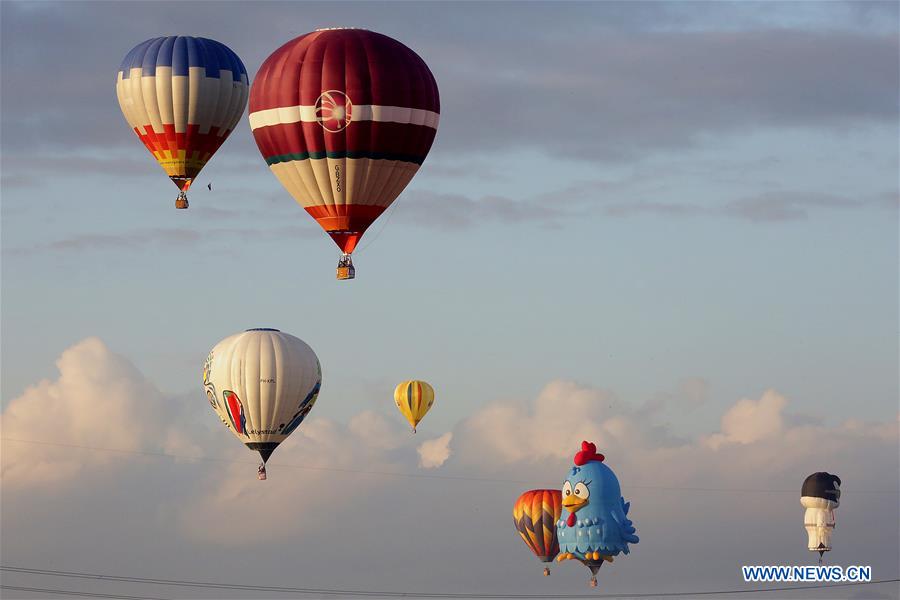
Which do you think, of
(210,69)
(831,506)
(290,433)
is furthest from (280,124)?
(831,506)

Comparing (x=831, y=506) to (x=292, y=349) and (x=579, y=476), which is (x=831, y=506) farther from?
(x=292, y=349)

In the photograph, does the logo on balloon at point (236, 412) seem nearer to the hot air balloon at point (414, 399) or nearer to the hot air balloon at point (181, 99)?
the hot air balloon at point (181, 99)

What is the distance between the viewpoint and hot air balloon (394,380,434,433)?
104 m

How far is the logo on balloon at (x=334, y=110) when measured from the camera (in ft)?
232

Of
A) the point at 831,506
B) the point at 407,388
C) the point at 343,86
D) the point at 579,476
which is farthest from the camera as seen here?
the point at 407,388

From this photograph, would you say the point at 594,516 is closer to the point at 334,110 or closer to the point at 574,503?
the point at 574,503

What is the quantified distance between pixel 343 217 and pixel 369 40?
243 inches

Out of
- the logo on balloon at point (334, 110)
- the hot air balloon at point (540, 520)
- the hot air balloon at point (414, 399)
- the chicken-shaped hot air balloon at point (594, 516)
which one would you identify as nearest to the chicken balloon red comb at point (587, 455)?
the chicken-shaped hot air balloon at point (594, 516)

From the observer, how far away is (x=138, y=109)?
81.4 meters

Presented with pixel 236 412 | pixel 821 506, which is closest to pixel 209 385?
pixel 236 412

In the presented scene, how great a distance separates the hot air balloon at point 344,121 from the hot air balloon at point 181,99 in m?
8.27

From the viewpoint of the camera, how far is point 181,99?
266ft

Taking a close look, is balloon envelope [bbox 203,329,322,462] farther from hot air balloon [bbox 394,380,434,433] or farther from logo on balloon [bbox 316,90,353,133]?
hot air balloon [bbox 394,380,434,433]

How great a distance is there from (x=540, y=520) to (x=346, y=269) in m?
23.3
